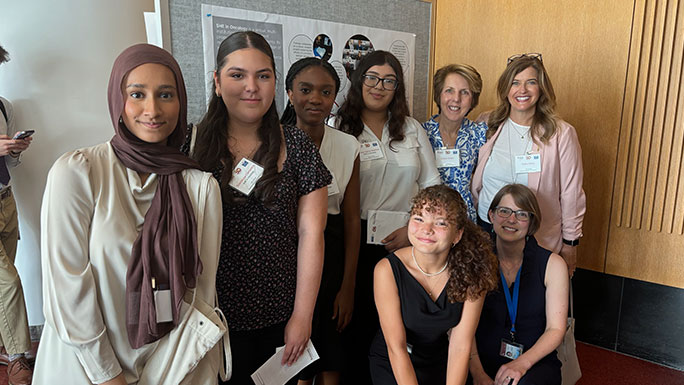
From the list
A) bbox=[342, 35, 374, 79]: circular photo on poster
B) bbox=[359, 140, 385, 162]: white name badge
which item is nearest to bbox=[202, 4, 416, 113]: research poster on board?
bbox=[342, 35, 374, 79]: circular photo on poster

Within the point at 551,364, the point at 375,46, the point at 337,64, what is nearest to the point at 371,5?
→ the point at 375,46

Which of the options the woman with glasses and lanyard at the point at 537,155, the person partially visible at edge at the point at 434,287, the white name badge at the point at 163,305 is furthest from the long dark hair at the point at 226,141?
the woman with glasses and lanyard at the point at 537,155

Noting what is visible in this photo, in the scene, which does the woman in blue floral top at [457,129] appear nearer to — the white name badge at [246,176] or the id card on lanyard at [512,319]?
the id card on lanyard at [512,319]

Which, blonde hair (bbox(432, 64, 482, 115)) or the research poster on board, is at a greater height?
the research poster on board

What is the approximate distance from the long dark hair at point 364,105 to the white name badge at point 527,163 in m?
0.68

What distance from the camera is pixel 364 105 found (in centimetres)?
220

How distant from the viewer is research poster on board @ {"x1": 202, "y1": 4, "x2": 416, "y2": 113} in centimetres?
212

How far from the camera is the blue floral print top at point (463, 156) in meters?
2.40

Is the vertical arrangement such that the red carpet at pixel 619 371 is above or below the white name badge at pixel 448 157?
below

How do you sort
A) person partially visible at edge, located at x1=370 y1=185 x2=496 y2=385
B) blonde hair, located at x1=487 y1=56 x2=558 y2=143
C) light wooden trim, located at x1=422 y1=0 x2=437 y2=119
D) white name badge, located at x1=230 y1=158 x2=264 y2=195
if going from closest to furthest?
white name badge, located at x1=230 y1=158 x2=264 y2=195 < person partially visible at edge, located at x1=370 y1=185 x2=496 y2=385 < blonde hair, located at x1=487 y1=56 x2=558 y2=143 < light wooden trim, located at x1=422 y1=0 x2=437 y2=119

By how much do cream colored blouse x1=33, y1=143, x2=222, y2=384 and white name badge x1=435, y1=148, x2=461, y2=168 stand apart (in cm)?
147

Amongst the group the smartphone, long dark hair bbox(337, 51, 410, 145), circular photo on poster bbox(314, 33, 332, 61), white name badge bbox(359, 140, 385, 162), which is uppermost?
circular photo on poster bbox(314, 33, 332, 61)

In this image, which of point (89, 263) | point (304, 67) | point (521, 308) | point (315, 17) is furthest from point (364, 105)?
point (89, 263)

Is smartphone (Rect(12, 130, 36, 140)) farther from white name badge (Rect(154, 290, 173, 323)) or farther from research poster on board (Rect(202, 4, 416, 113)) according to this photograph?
white name badge (Rect(154, 290, 173, 323))
